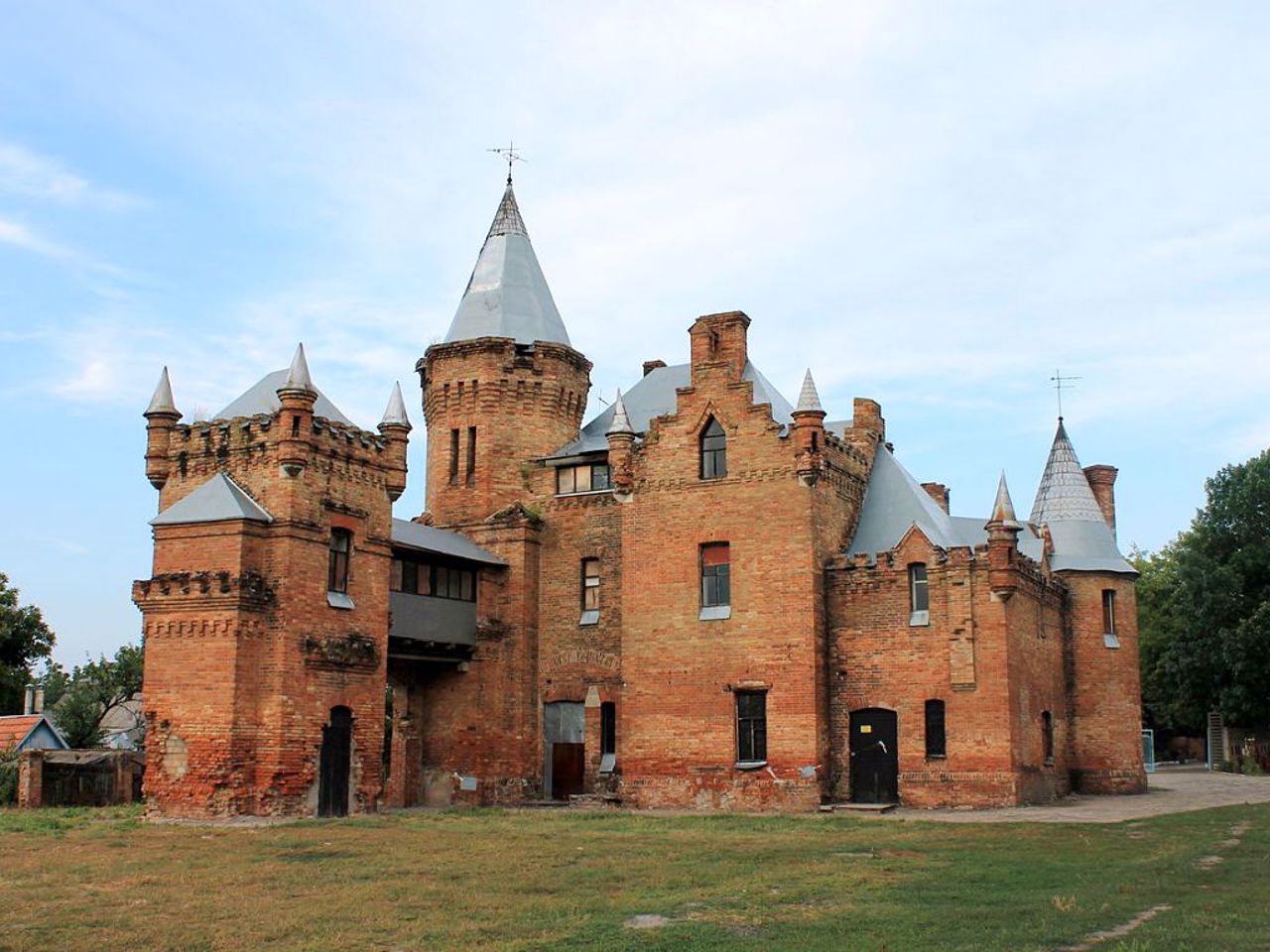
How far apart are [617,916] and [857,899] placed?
9.80 ft

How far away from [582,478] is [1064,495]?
14266 mm

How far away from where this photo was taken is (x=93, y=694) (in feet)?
183

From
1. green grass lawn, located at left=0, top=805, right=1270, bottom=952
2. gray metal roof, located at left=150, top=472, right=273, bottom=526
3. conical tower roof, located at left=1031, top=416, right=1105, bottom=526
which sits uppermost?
conical tower roof, located at left=1031, top=416, right=1105, bottom=526

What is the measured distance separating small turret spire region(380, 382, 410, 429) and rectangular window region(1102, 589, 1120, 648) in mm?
20419

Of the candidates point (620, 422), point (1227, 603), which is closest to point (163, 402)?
point (620, 422)

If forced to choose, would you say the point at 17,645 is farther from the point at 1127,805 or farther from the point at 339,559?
the point at 1127,805

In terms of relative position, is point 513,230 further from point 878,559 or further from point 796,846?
point 796,846

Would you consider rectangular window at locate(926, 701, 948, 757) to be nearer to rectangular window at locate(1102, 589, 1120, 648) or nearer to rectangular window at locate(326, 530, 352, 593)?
rectangular window at locate(1102, 589, 1120, 648)

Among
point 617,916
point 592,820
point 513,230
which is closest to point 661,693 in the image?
point 592,820

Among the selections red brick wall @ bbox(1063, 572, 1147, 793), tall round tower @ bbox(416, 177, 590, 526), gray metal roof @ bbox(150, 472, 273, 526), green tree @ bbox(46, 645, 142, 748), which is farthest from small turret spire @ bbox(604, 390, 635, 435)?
green tree @ bbox(46, 645, 142, 748)

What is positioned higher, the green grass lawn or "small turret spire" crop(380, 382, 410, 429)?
"small turret spire" crop(380, 382, 410, 429)

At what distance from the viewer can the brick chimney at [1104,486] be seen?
42.2m

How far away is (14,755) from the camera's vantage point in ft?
119

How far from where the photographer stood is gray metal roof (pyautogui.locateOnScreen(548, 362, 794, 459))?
37188 mm
